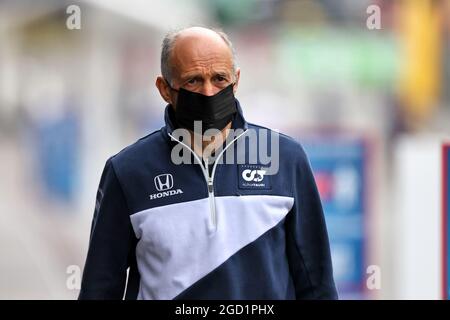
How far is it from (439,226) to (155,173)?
255 centimetres

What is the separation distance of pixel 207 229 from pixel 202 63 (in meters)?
0.39

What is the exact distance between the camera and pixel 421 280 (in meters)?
4.14

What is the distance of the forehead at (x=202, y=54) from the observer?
190cm

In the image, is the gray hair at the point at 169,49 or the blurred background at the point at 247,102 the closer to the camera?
the gray hair at the point at 169,49

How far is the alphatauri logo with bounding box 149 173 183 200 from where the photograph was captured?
6.16ft

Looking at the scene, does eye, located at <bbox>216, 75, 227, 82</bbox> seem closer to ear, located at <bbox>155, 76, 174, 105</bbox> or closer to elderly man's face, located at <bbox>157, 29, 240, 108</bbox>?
elderly man's face, located at <bbox>157, 29, 240, 108</bbox>

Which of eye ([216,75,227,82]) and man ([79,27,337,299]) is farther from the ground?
eye ([216,75,227,82])

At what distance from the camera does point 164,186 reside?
6.19ft

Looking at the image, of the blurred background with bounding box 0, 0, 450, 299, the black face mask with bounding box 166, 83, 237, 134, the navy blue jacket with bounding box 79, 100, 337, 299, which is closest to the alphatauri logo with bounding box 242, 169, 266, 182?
the navy blue jacket with bounding box 79, 100, 337, 299

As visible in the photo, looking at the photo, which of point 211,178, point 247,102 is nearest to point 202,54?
point 211,178

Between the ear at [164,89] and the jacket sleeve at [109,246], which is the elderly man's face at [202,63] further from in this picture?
the jacket sleeve at [109,246]

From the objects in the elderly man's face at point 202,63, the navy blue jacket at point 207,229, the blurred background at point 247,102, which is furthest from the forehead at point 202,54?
the blurred background at point 247,102

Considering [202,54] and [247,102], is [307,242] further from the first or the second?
[247,102]
